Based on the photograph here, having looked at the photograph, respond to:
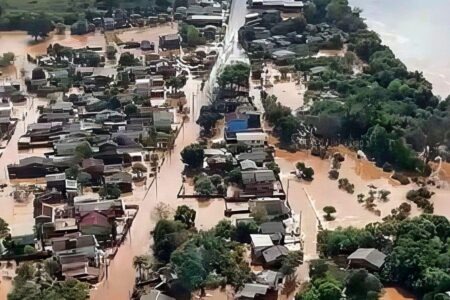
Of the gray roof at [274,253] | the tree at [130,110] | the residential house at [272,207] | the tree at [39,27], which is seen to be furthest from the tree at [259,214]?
the tree at [39,27]

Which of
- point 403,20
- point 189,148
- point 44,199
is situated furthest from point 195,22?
point 44,199

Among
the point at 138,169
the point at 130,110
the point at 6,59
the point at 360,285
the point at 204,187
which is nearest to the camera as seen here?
the point at 360,285

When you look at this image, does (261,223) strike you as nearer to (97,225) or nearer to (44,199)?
(97,225)

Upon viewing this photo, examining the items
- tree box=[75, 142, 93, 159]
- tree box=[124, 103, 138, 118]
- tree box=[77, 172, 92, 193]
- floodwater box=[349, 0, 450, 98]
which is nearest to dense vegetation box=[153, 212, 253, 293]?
tree box=[77, 172, 92, 193]

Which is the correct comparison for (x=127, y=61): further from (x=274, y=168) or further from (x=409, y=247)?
(x=409, y=247)

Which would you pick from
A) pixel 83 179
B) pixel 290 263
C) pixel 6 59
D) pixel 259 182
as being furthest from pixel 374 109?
pixel 6 59

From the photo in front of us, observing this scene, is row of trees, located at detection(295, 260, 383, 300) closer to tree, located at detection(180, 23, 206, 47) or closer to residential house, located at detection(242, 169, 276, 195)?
residential house, located at detection(242, 169, 276, 195)

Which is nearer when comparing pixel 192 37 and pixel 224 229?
pixel 224 229
